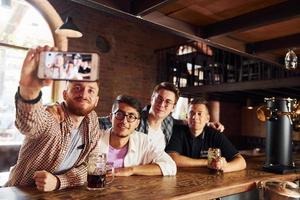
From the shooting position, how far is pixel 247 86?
5.69 meters

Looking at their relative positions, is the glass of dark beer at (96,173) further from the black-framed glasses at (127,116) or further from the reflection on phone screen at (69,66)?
the reflection on phone screen at (69,66)

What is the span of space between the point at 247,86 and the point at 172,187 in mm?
4845

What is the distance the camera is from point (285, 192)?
121 centimetres

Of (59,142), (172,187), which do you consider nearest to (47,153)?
(59,142)

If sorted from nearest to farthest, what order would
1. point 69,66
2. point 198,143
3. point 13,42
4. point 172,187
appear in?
point 69,66 < point 172,187 < point 198,143 < point 13,42

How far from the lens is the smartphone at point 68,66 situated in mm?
918

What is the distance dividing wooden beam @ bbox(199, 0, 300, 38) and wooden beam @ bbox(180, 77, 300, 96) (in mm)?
3852

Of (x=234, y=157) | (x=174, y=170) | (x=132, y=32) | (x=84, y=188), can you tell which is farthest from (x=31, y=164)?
(x=132, y=32)

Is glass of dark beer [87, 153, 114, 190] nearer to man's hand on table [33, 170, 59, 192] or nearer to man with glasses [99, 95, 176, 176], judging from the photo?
man's hand on table [33, 170, 59, 192]

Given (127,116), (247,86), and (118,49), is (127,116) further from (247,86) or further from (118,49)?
(118,49)

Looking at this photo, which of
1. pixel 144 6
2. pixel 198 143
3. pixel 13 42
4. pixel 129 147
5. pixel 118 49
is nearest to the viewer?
pixel 144 6

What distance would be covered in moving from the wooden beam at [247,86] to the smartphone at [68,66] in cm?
485

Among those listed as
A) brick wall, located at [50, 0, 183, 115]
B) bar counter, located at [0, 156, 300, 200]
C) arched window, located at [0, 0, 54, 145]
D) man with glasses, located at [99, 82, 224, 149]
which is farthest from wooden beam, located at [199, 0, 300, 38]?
brick wall, located at [50, 0, 183, 115]

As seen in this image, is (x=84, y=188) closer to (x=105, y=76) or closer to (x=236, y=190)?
(x=236, y=190)
